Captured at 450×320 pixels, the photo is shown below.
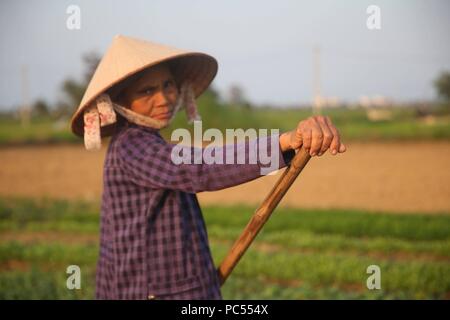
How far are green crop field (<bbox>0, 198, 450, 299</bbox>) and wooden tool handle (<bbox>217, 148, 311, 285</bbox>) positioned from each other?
5.99 feet

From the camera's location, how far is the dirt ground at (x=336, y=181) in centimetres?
955

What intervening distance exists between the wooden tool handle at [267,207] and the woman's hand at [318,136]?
0.05m

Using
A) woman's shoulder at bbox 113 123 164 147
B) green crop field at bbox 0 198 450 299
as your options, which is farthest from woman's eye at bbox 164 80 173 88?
green crop field at bbox 0 198 450 299

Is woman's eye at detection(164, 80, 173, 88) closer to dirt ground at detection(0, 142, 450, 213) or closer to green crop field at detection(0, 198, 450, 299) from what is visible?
green crop field at detection(0, 198, 450, 299)

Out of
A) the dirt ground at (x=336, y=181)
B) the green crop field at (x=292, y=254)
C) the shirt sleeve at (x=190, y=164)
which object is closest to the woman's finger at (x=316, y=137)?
the shirt sleeve at (x=190, y=164)

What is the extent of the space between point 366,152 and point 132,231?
51.5ft

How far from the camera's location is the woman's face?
231 centimetres

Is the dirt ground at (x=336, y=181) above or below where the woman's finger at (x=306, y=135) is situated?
below

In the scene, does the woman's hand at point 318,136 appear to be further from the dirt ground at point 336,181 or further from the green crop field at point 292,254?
the dirt ground at point 336,181

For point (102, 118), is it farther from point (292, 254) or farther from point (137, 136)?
point (292, 254)

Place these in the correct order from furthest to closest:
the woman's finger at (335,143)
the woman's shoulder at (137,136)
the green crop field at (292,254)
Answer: the green crop field at (292,254) → the woman's shoulder at (137,136) → the woman's finger at (335,143)
